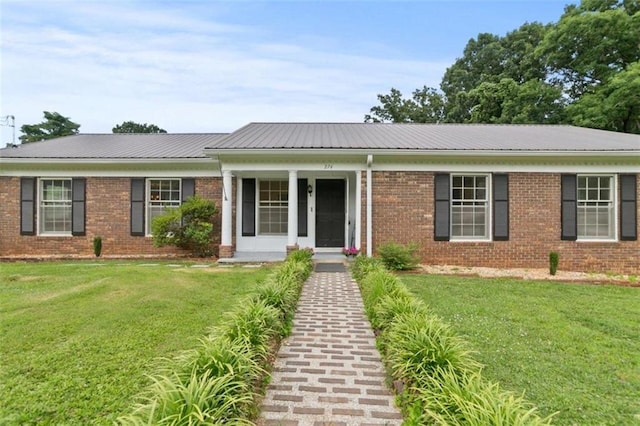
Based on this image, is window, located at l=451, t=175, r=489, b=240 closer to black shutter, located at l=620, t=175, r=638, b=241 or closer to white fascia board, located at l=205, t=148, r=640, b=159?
white fascia board, located at l=205, t=148, r=640, b=159

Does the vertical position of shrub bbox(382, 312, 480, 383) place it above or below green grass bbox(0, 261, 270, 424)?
above

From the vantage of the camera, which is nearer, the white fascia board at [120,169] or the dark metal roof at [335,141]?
the dark metal roof at [335,141]

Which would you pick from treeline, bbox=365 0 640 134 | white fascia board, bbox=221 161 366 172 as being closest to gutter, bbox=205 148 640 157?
white fascia board, bbox=221 161 366 172

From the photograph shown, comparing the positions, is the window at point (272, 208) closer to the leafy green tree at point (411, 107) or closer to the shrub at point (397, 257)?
the shrub at point (397, 257)

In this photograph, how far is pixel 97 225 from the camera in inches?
410

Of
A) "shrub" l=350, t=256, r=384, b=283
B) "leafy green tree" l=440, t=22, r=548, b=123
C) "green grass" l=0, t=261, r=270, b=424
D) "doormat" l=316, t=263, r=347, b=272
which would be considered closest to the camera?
"green grass" l=0, t=261, r=270, b=424

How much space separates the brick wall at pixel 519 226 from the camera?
934 cm

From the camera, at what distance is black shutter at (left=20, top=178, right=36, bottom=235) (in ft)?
33.9

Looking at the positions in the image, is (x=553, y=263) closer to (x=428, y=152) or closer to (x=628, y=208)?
(x=628, y=208)

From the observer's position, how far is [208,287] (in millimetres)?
6270

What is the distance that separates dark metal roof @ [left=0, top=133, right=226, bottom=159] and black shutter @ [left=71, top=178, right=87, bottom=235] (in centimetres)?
82

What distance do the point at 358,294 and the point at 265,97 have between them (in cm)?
1840

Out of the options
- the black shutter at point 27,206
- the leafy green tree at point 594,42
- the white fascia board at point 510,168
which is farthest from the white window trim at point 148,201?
the leafy green tree at point 594,42

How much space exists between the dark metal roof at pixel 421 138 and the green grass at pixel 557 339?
4.30 metres
